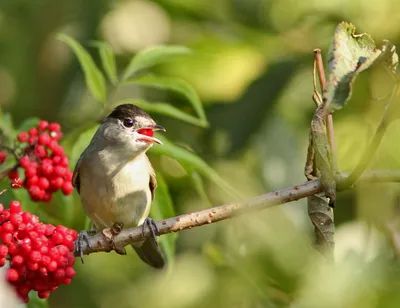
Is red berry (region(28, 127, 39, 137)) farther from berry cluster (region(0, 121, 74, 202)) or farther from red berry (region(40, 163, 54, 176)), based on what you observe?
red berry (region(40, 163, 54, 176))

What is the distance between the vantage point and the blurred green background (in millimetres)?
6016

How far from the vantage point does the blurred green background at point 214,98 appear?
6.02 metres

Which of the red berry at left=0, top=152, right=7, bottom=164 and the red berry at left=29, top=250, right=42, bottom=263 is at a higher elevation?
the red berry at left=29, top=250, right=42, bottom=263

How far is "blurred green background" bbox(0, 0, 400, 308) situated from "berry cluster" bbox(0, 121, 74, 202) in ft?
2.16

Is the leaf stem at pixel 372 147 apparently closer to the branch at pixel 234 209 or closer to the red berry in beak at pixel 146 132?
the branch at pixel 234 209

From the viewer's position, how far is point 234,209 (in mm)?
3264

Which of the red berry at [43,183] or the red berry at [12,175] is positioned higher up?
the red berry at [12,175]

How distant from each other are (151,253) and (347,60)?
347 cm

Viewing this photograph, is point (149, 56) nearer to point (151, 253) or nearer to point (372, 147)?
point (151, 253)

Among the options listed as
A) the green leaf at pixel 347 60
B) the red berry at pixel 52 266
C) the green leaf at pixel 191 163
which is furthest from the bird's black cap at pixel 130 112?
the green leaf at pixel 347 60

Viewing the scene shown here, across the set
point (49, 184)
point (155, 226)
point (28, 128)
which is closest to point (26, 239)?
point (155, 226)

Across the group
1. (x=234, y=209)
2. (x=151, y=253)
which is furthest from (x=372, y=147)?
(x=151, y=253)

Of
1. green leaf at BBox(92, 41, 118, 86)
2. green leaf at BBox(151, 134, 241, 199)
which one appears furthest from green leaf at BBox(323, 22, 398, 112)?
green leaf at BBox(92, 41, 118, 86)

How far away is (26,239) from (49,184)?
868 mm
